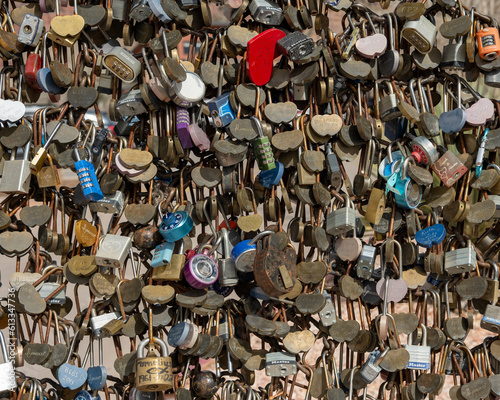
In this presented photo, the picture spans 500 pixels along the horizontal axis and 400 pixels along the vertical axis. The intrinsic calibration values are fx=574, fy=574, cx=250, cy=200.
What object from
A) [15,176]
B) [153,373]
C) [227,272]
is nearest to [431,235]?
[227,272]

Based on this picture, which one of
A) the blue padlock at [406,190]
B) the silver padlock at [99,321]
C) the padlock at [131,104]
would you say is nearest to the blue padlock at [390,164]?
the blue padlock at [406,190]

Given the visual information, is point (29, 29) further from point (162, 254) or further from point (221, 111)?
point (162, 254)

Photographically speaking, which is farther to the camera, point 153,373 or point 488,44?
point 488,44

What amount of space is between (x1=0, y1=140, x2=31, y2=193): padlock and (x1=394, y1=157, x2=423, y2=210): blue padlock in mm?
888

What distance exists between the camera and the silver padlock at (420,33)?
56.0 inches

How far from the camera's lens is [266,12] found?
141 cm

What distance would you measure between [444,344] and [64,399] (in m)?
1.02

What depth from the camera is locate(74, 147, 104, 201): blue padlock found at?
1308 mm

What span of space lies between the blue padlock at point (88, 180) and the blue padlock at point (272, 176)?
15.3 inches

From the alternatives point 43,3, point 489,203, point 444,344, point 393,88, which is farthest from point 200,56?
point 444,344

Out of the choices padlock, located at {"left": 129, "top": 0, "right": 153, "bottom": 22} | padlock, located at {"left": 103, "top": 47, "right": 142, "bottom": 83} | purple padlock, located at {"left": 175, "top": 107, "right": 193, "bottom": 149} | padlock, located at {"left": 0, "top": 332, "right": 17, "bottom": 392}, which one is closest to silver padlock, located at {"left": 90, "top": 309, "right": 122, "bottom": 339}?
padlock, located at {"left": 0, "top": 332, "right": 17, "bottom": 392}

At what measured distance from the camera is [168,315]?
144 centimetres

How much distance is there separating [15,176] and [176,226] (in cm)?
39

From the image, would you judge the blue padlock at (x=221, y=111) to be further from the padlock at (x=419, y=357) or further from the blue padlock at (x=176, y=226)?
the padlock at (x=419, y=357)
